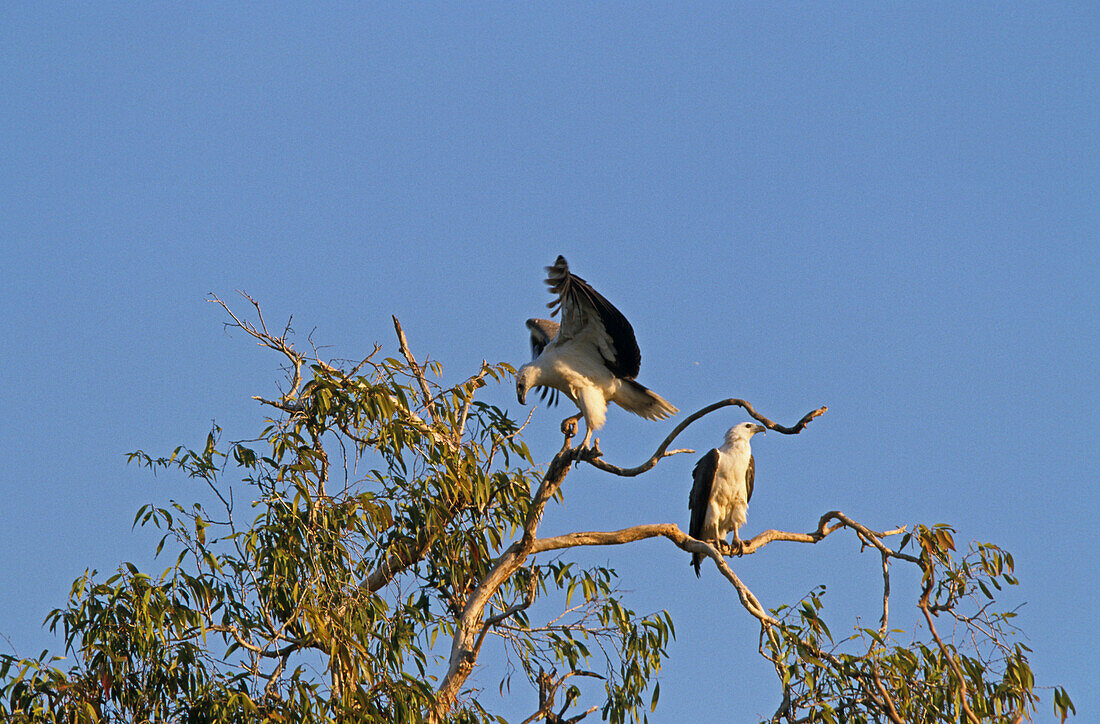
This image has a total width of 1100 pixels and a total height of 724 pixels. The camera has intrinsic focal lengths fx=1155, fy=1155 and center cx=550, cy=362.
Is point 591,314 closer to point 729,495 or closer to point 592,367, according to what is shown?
point 592,367

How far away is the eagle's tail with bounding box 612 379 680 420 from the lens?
7.70 m

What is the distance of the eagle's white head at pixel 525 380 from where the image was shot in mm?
7734

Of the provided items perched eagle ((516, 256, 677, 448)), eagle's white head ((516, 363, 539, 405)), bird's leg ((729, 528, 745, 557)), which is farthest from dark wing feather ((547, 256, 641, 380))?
bird's leg ((729, 528, 745, 557))

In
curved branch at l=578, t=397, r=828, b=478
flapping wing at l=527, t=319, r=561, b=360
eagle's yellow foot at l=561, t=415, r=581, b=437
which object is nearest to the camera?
curved branch at l=578, t=397, r=828, b=478

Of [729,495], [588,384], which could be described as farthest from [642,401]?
[729,495]

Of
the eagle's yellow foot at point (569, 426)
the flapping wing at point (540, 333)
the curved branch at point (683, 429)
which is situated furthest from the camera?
the flapping wing at point (540, 333)

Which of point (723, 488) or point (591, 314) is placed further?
point (723, 488)

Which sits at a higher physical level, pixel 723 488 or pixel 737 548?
pixel 723 488

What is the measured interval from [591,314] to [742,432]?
1447 mm

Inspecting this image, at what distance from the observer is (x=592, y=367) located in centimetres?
768

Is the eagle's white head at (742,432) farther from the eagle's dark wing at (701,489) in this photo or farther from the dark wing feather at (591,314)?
the dark wing feather at (591,314)

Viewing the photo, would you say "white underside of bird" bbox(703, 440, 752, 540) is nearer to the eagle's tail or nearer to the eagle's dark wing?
the eagle's dark wing

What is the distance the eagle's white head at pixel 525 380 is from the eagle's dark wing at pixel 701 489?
128cm

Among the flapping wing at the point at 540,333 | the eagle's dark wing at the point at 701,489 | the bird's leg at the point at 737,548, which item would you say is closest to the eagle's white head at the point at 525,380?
the flapping wing at the point at 540,333
